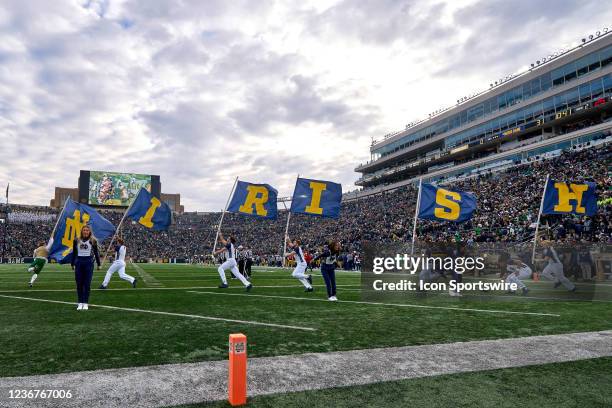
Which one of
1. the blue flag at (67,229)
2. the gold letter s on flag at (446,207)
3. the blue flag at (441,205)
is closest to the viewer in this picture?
the blue flag at (67,229)

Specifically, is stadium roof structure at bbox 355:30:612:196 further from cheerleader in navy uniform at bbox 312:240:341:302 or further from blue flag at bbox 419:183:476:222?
cheerleader in navy uniform at bbox 312:240:341:302

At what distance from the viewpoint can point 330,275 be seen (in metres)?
11.0

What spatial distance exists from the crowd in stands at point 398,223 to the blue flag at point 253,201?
1539cm

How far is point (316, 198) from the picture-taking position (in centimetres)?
2327

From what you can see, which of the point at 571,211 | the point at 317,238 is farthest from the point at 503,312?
the point at 317,238

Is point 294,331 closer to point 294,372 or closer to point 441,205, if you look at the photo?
point 294,372

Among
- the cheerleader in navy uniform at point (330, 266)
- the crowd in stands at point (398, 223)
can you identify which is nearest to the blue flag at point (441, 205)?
the cheerleader in navy uniform at point (330, 266)

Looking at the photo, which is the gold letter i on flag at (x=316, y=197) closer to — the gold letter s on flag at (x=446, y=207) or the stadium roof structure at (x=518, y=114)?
the gold letter s on flag at (x=446, y=207)

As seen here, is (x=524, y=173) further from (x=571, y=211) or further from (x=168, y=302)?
(x=168, y=302)

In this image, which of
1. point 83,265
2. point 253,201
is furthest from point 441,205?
point 83,265

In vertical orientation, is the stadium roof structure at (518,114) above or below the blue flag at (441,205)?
above

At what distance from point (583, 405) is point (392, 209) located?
52201 millimetres

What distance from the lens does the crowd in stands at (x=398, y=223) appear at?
28875 millimetres

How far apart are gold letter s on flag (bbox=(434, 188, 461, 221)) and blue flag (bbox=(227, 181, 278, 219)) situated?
9.78m
